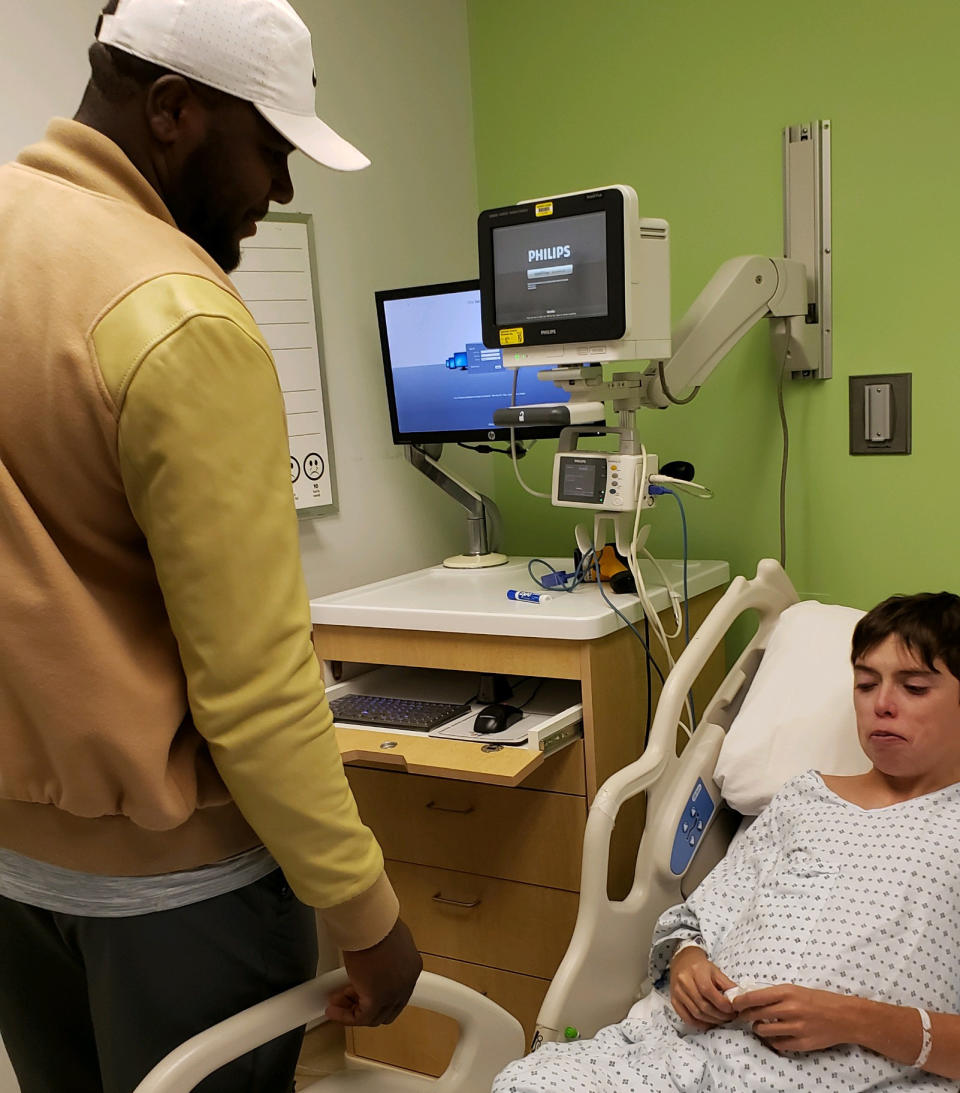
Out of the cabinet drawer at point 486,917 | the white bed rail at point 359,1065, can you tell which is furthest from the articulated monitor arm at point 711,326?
the white bed rail at point 359,1065

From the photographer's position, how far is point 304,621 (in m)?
0.92

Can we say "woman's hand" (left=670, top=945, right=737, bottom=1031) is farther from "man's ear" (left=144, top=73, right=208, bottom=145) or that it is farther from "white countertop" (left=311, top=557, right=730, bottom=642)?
"man's ear" (left=144, top=73, right=208, bottom=145)

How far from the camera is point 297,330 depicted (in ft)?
7.38

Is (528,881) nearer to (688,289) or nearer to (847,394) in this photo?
(847,394)

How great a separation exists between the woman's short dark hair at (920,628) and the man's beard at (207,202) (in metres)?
1.01

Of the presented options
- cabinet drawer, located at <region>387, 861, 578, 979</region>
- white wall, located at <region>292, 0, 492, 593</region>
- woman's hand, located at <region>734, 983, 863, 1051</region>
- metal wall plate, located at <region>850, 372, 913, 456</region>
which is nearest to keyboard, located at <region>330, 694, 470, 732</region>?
cabinet drawer, located at <region>387, 861, 578, 979</region>

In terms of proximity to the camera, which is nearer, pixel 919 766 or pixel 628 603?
pixel 919 766

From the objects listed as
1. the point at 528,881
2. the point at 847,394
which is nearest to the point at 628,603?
the point at 528,881

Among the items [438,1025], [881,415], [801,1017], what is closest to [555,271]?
[881,415]

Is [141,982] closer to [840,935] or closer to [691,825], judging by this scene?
[840,935]

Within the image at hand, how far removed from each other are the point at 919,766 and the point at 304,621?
36.3 inches

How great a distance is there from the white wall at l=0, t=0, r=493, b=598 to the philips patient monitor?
0.58 m

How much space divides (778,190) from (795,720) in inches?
46.7

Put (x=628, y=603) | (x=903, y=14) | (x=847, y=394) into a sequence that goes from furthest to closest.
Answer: (x=847, y=394), (x=903, y=14), (x=628, y=603)
